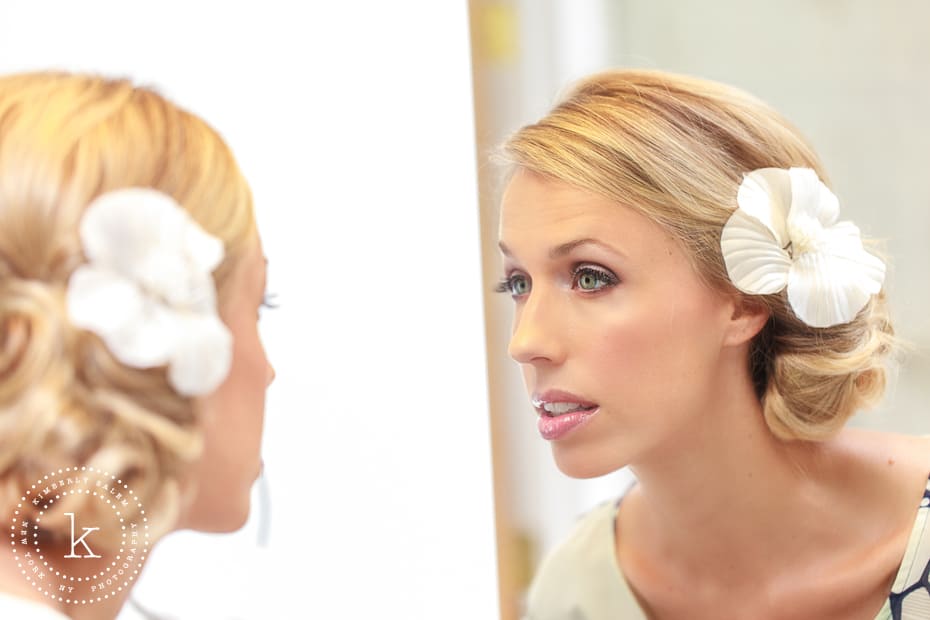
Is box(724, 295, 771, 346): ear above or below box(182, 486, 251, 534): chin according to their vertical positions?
above

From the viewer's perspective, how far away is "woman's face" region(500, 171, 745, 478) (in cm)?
113

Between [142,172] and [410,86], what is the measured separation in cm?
68

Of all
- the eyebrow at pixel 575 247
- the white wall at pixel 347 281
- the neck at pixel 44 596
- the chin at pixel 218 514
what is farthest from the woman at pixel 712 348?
the neck at pixel 44 596

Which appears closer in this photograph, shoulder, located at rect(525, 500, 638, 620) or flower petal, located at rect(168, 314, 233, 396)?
flower petal, located at rect(168, 314, 233, 396)

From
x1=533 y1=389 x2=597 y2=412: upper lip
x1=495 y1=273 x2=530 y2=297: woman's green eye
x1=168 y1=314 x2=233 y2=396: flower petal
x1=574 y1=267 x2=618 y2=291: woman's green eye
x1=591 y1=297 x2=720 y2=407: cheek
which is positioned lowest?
x1=533 y1=389 x2=597 y2=412: upper lip

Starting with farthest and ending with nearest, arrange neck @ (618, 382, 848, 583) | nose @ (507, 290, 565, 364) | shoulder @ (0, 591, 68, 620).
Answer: neck @ (618, 382, 848, 583)
nose @ (507, 290, 565, 364)
shoulder @ (0, 591, 68, 620)

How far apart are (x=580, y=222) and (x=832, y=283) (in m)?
0.30

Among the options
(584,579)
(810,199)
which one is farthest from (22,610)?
(810,199)

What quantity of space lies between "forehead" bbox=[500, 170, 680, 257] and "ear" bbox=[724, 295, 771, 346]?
0.40ft

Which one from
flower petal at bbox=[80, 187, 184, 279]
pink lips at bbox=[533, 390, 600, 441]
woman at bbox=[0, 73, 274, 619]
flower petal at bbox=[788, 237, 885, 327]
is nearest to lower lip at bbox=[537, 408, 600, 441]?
pink lips at bbox=[533, 390, 600, 441]

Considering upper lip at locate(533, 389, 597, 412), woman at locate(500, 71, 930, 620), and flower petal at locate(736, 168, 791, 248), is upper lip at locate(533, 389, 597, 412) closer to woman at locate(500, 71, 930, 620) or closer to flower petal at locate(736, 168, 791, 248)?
woman at locate(500, 71, 930, 620)

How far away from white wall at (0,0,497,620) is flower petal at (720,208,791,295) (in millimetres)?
467

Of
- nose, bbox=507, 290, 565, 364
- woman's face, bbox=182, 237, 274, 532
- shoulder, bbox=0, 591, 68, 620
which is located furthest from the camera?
nose, bbox=507, 290, 565, 364

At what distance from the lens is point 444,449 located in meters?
1.46
